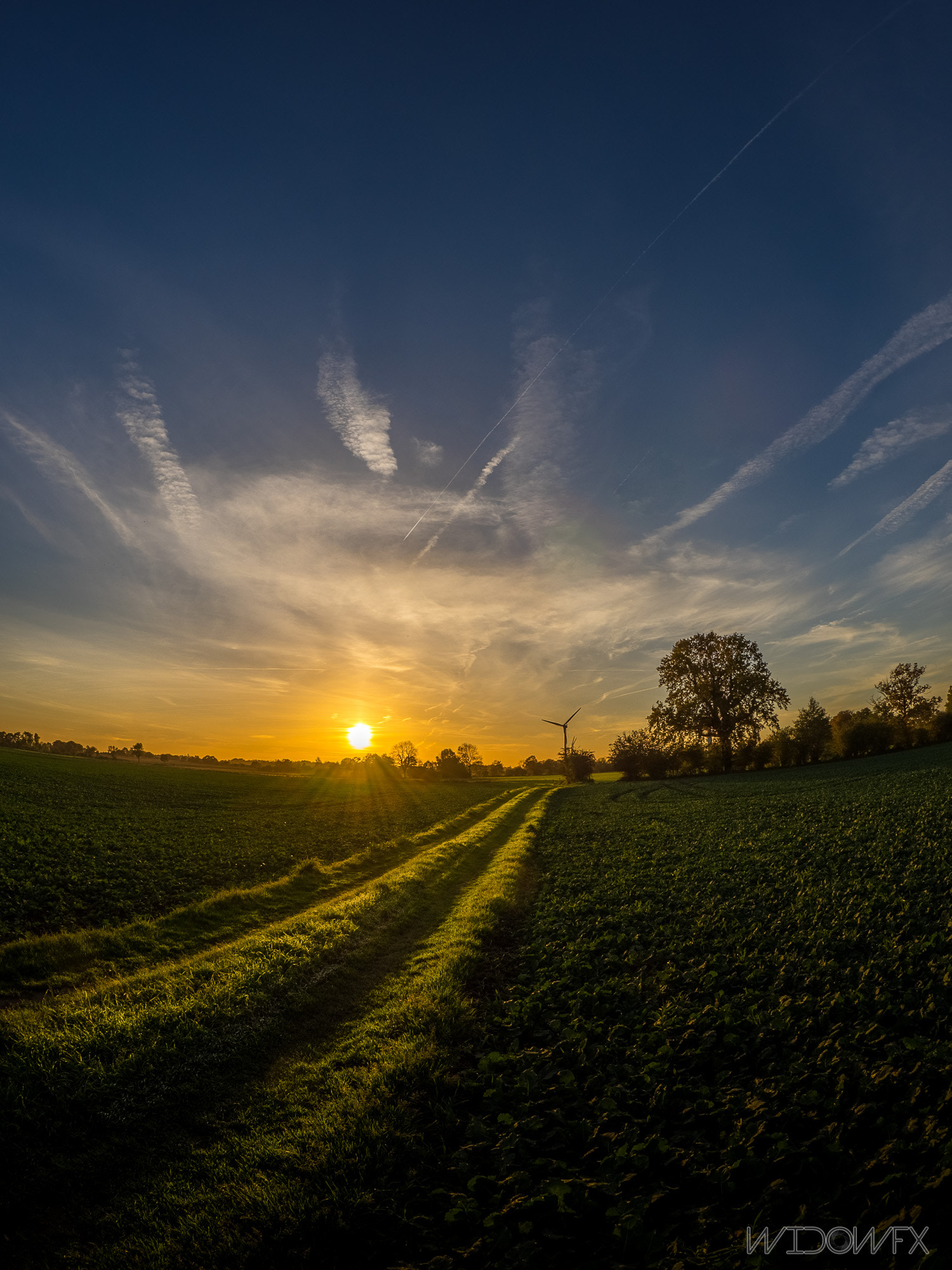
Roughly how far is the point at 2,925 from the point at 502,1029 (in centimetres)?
1622

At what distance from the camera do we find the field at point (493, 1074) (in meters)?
5.54

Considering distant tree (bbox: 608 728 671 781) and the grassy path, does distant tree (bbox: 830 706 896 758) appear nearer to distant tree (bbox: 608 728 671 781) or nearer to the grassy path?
distant tree (bbox: 608 728 671 781)

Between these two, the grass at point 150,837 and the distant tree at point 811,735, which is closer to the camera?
the grass at point 150,837

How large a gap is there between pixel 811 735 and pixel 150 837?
85665 millimetres

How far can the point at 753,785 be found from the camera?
52.6 metres

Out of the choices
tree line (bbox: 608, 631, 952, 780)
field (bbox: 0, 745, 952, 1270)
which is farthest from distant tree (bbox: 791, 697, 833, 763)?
field (bbox: 0, 745, 952, 1270)

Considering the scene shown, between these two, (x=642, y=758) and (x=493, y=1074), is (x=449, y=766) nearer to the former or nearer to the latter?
(x=642, y=758)

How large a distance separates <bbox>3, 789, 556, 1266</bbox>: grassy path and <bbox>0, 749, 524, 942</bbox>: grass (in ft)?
19.5

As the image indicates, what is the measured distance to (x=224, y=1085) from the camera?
28.0 feet

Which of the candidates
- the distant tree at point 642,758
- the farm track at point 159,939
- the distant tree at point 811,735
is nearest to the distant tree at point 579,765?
the distant tree at point 642,758

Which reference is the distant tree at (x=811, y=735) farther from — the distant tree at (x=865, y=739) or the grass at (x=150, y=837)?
the grass at (x=150, y=837)

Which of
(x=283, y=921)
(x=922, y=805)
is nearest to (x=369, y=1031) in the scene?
(x=283, y=921)

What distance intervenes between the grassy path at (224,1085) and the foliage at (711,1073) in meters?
1.52

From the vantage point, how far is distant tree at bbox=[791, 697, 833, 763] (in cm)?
7725
